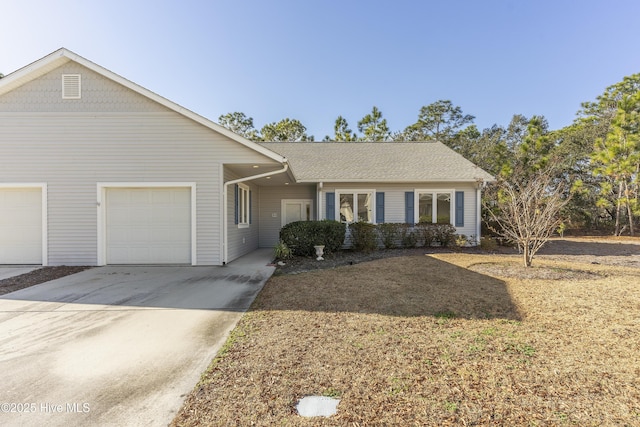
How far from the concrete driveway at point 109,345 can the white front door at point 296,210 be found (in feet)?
23.2

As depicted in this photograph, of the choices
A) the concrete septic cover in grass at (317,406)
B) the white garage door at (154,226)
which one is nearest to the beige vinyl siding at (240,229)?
the white garage door at (154,226)

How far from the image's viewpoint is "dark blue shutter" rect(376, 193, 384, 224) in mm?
12040

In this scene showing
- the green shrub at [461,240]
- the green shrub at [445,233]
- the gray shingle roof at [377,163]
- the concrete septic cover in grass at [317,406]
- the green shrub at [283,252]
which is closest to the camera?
the concrete septic cover in grass at [317,406]

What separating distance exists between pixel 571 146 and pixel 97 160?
91.8ft

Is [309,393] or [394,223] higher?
[394,223]

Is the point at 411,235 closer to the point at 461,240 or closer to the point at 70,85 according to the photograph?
the point at 461,240

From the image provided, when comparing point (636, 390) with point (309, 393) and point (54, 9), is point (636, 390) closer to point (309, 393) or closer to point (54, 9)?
point (309, 393)

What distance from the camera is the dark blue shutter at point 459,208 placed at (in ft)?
39.5

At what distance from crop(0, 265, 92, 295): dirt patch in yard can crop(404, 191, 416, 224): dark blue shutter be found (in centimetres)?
1088

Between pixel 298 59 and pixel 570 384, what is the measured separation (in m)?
15.5

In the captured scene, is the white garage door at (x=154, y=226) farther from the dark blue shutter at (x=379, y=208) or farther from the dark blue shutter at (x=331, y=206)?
the dark blue shutter at (x=379, y=208)

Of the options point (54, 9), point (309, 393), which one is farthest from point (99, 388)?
point (54, 9)

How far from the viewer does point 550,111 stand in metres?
24.1

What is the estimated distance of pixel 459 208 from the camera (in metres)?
12.1
